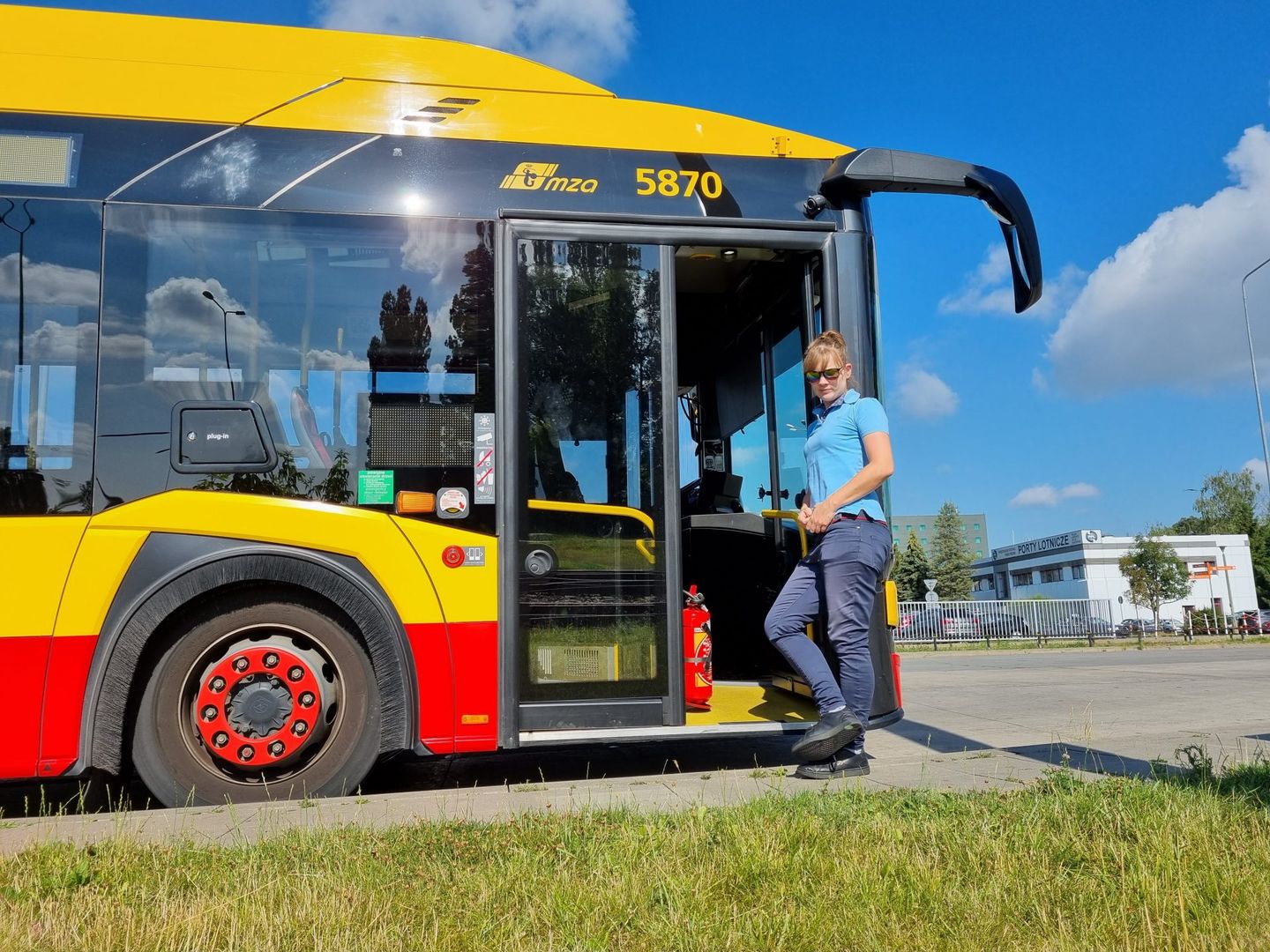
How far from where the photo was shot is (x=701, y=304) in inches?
276

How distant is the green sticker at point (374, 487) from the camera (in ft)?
14.6

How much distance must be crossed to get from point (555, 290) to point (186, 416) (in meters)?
1.88

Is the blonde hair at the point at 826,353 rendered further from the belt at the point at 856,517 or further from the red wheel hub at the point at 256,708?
the red wheel hub at the point at 256,708

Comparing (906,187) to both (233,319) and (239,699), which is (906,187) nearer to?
(233,319)

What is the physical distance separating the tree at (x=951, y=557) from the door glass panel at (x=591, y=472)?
238ft

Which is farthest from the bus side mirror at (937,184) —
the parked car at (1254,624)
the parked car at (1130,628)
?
the parked car at (1254,624)

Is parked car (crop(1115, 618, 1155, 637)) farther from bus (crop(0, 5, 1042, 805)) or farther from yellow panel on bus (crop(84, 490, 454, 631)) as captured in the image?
yellow panel on bus (crop(84, 490, 454, 631))

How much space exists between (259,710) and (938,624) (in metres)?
33.0

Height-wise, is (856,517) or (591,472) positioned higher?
(591,472)

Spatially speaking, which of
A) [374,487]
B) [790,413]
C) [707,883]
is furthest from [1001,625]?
[707,883]

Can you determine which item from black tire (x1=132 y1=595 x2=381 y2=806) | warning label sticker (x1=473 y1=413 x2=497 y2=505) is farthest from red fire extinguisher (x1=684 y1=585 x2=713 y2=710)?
black tire (x1=132 y1=595 x2=381 y2=806)

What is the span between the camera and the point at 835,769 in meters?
4.52

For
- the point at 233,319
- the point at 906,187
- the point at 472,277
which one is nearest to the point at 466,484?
the point at 472,277

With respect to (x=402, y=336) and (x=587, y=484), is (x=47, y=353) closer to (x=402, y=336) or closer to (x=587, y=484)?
(x=402, y=336)
